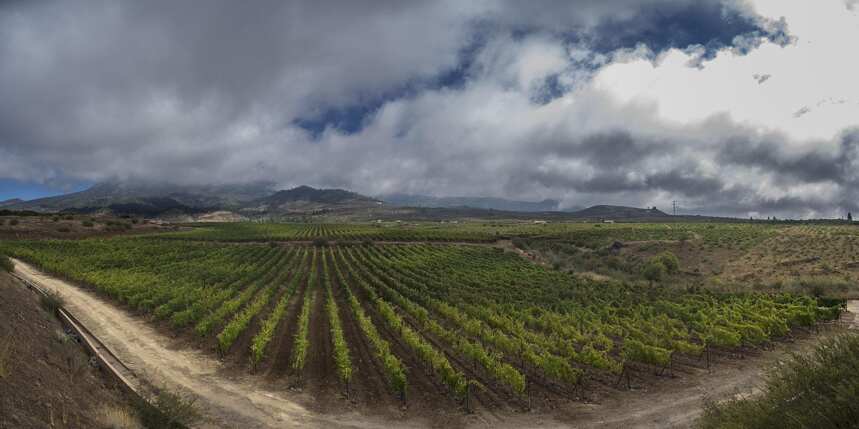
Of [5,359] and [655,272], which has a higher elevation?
[5,359]

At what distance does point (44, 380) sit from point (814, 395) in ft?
60.7

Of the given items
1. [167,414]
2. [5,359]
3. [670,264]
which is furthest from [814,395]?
[670,264]

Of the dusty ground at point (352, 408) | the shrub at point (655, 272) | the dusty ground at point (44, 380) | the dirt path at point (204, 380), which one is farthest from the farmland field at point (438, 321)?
the shrub at point (655, 272)

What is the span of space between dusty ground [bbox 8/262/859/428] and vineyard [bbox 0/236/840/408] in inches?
45.9

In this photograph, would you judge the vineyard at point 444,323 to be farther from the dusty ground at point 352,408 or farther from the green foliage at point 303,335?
the dusty ground at point 352,408

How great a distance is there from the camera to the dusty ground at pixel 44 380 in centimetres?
923

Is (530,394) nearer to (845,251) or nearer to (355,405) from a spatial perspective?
(355,405)

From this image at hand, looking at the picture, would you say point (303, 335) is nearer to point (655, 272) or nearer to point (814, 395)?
point (814, 395)

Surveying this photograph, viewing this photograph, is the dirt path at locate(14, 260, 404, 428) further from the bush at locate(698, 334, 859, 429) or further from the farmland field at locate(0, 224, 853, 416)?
the bush at locate(698, 334, 859, 429)

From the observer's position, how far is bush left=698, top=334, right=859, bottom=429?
6.32 metres

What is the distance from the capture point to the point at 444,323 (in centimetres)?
3170

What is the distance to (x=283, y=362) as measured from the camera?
21.8 m

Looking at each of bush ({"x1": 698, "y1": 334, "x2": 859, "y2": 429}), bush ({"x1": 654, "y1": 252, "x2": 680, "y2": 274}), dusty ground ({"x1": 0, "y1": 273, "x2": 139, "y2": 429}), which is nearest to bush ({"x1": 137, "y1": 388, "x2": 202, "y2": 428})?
dusty ground ({"x1": 0, "y1": 273, "x2": 139, "y2": 429})

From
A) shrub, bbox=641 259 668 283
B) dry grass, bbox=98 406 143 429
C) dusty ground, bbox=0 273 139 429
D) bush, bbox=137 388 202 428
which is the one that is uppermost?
dusty ground, bbox=0 273 139 429
